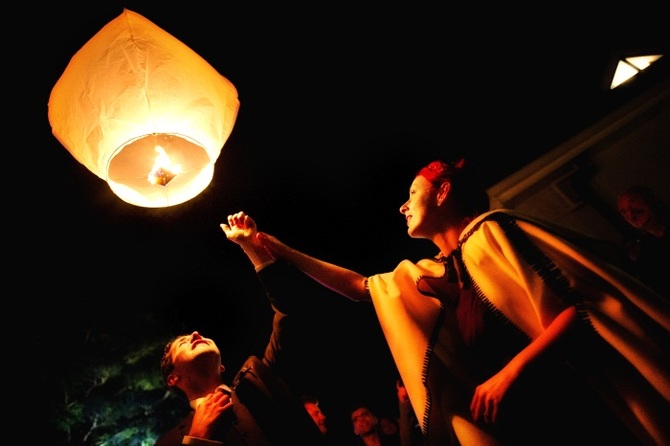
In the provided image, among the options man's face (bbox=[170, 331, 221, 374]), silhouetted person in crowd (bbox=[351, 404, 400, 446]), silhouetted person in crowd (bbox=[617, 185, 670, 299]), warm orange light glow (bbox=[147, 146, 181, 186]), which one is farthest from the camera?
silhouetted person in crowd (bbox=[351, 404, 400, 446])

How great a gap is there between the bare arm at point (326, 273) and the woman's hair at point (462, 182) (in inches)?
34.6

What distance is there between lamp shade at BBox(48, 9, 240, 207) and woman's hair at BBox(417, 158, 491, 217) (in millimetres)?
1500

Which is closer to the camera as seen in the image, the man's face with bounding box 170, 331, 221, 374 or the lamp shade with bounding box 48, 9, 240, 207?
the lamp shade with bounding box 48, 9, 240, 207

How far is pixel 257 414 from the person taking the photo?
274cm

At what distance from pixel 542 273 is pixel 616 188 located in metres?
4.73

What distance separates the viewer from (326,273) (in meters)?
2.73

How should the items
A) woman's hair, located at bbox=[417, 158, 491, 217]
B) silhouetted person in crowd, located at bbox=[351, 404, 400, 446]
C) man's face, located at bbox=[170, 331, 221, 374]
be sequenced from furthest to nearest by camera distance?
silhouetted person in crowd, located at bbox=[351, 404, 400, 446], man's face, located at bbox=[170, 331, 221, 374], woman's hair, located at bbox=[417, 158, 491, 217]

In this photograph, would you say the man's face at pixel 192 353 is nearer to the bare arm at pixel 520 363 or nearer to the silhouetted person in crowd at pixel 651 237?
the bare arm at pixel 520 363

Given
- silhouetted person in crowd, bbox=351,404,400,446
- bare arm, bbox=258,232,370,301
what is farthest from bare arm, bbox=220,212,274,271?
silhouetted person in crowd, bbox=351,404,400,446

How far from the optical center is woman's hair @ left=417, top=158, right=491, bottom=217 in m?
2.66

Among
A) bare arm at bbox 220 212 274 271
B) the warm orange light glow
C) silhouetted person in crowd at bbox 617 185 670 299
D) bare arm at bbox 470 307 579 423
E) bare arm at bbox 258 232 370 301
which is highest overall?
the warm orange light glow

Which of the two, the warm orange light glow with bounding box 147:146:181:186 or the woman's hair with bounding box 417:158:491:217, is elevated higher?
the warm orange light glow with bounding box 147:146:181:186

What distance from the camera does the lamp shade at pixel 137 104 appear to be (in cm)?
219

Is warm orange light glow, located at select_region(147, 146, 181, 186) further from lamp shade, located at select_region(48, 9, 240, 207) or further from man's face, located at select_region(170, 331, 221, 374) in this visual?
man's face, located at select_region(170, 331, 221, 374)
